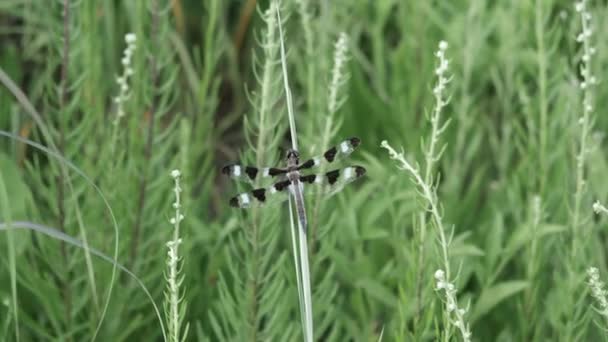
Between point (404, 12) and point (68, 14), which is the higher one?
point (404, 12)

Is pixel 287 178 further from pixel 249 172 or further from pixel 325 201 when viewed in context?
pixel 325 201

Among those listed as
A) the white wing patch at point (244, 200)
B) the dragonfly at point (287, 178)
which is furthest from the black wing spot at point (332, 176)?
the white wing patch at point (244, 200)

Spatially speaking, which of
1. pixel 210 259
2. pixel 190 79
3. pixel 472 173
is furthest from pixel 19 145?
pixel 472 173

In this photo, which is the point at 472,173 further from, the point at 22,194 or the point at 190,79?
the point at 22,194

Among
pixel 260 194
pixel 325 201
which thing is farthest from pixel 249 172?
pixel 325 201

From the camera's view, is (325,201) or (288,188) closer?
(288,188)

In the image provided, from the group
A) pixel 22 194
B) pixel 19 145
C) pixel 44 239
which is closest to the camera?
pixel 44 239
